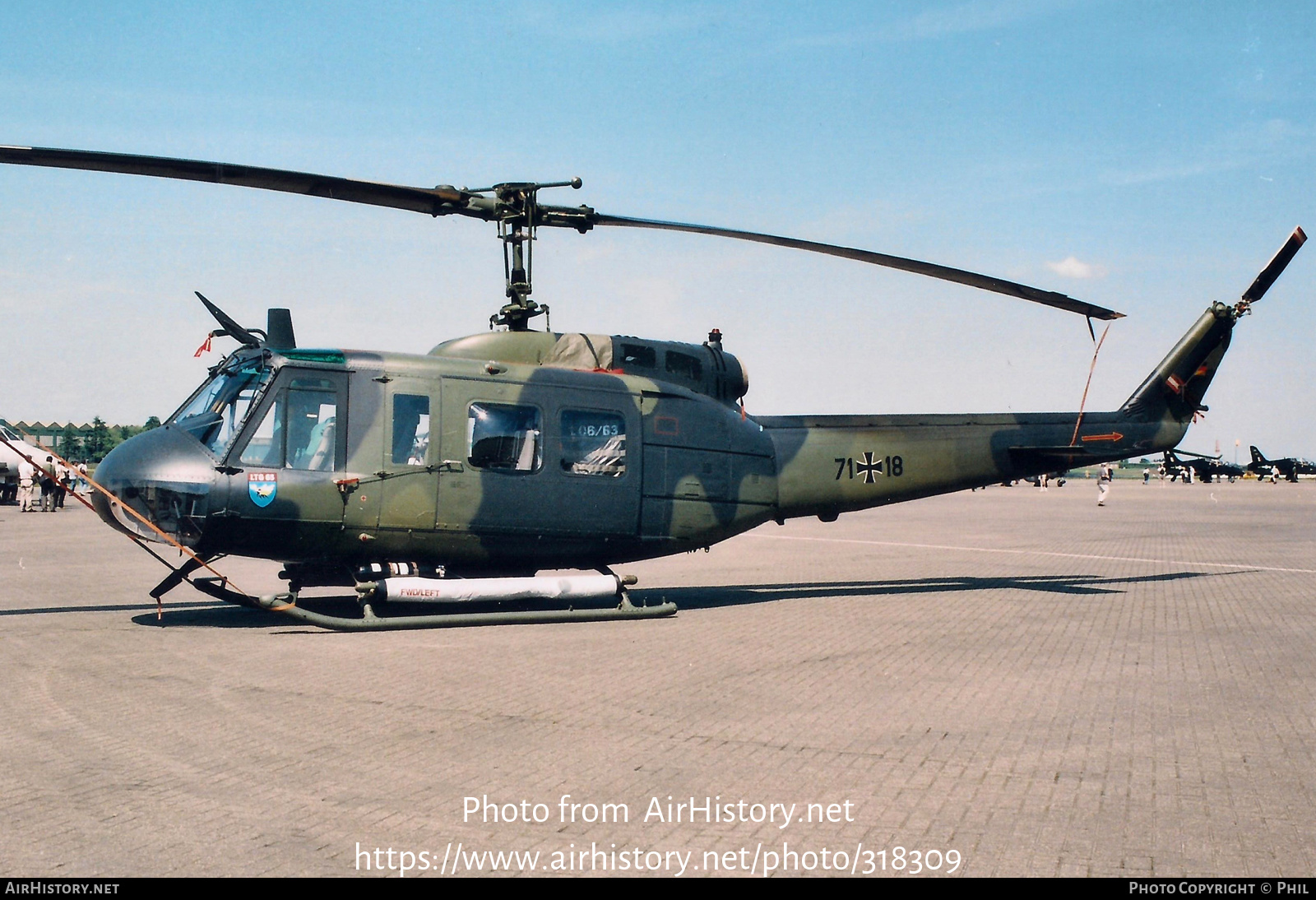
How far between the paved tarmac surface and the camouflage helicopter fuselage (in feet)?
3.29

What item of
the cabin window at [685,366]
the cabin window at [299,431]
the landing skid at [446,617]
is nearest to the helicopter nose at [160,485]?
the cabin window at [299,431]

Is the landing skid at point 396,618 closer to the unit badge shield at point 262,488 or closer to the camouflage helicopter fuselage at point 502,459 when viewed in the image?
the camouflage helicopter fuselage at point 502,459

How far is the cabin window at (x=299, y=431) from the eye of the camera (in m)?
10.0

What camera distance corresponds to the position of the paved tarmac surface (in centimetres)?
452

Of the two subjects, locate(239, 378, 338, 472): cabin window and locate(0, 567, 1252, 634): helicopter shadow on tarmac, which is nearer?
locate(239, 378, 338, 472): cabin window

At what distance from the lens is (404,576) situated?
10602 millimetres

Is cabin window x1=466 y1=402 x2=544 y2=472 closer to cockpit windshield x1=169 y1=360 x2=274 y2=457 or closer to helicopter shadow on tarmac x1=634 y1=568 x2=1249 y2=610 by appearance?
cockpit windshield x1=169 y1=360 x2=274 y2=457

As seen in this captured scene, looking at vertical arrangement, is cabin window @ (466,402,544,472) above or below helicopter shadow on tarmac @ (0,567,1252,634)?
above

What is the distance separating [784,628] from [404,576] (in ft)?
12.9

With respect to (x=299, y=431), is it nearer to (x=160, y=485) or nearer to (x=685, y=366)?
(x=160, y=485)

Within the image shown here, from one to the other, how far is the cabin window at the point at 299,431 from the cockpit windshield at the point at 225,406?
216 mm

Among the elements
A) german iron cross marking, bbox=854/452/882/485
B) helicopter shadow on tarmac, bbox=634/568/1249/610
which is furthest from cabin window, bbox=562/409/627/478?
german iron cross marking, bbox=854/452/882/485

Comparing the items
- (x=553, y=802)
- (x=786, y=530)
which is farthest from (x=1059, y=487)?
(x=553, y=802)

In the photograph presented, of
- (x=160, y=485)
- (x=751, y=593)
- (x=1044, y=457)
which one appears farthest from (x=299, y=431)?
(x=1044, y=457)
